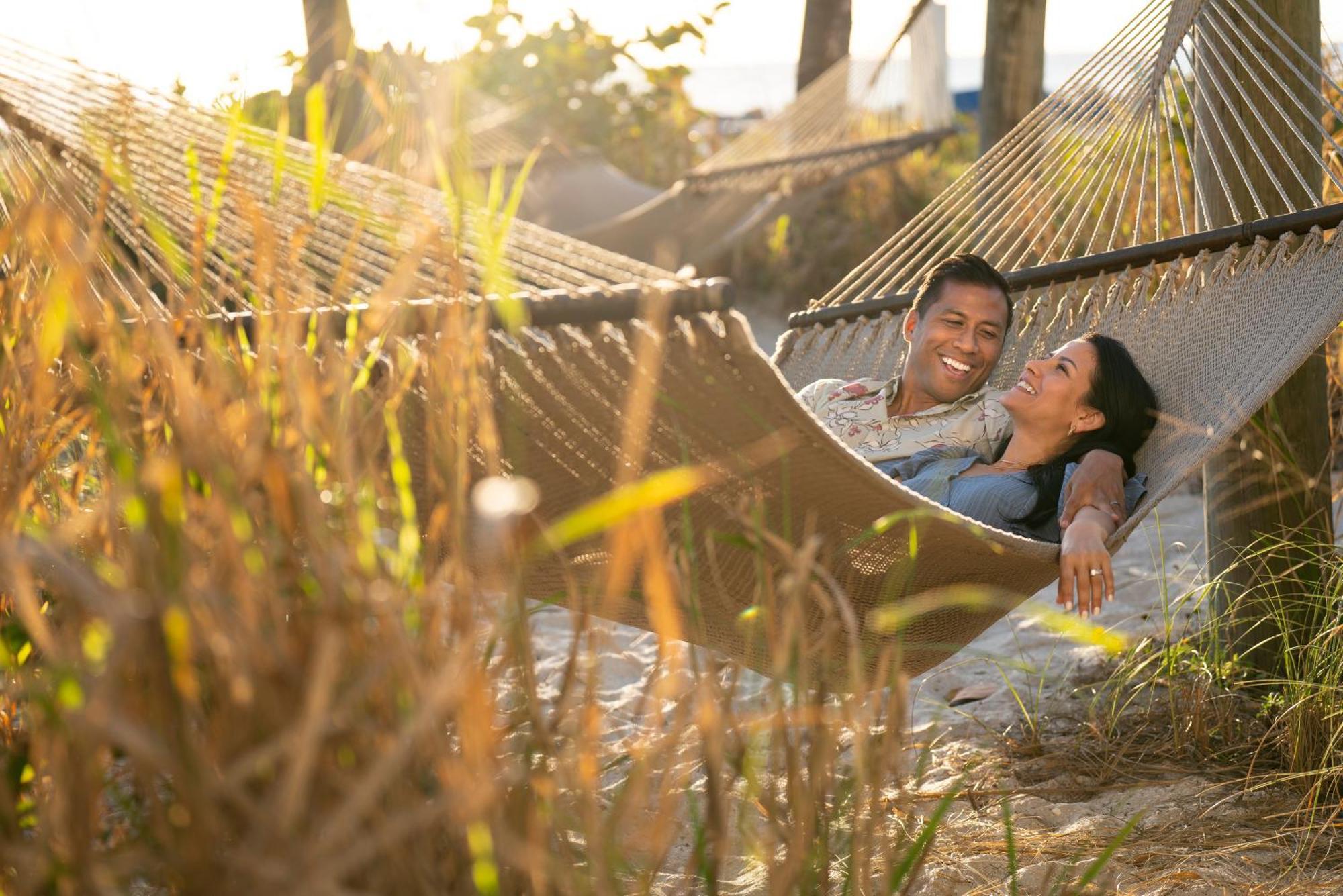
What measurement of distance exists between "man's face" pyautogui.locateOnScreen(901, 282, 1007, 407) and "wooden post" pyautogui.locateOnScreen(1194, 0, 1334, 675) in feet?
1.23

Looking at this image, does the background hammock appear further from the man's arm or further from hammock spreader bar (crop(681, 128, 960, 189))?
hammock spreader bar (crop(681, 128, 960, 189))

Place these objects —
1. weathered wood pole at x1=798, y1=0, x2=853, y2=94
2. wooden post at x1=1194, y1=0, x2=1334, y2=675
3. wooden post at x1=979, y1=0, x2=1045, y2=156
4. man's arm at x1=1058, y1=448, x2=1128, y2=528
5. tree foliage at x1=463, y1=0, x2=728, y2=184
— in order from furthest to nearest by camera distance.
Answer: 1. tree foliage at x1=463, y1=0, x2=728, y2=184
2. weathered wood pole at x1=798, y1=0, x2=853, y2=94
3. wooden post at x1=979, y1=0, x2=1045, y2=156
4. wooden post at x1=1194, y1=0, x2=1334, y2=675
5. man's arm at x1=1058, y1=448, x2=1128, y2=528

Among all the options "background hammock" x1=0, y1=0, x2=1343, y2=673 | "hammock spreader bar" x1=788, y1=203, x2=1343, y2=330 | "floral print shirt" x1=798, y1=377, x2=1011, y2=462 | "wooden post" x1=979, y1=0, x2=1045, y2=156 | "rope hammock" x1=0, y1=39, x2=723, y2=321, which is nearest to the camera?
"rope hammock" x1=0, y1=39, x2=723, y2=321

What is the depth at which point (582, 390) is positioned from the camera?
130 cm

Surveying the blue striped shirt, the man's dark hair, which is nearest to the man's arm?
the blue striped shirt

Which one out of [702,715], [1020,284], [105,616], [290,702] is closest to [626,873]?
[702,715]

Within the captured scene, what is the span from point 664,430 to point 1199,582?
63.4 inches

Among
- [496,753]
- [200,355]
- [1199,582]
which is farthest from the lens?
[1199,582]

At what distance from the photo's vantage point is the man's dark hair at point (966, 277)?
231 cm

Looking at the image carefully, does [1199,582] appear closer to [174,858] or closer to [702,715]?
[702,715]

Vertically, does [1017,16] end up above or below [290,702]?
above

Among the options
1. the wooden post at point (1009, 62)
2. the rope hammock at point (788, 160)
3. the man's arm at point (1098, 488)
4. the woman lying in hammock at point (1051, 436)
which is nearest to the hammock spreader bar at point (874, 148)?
the rope hammock at point (788, 160)

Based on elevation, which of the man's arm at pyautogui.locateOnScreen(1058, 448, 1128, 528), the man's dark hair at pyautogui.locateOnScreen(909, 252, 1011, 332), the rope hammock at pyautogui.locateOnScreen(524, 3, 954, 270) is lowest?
the man's arm at pyautogui.locateOnScreen(1058, 448, 1128, 528)

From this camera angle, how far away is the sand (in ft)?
5.32
